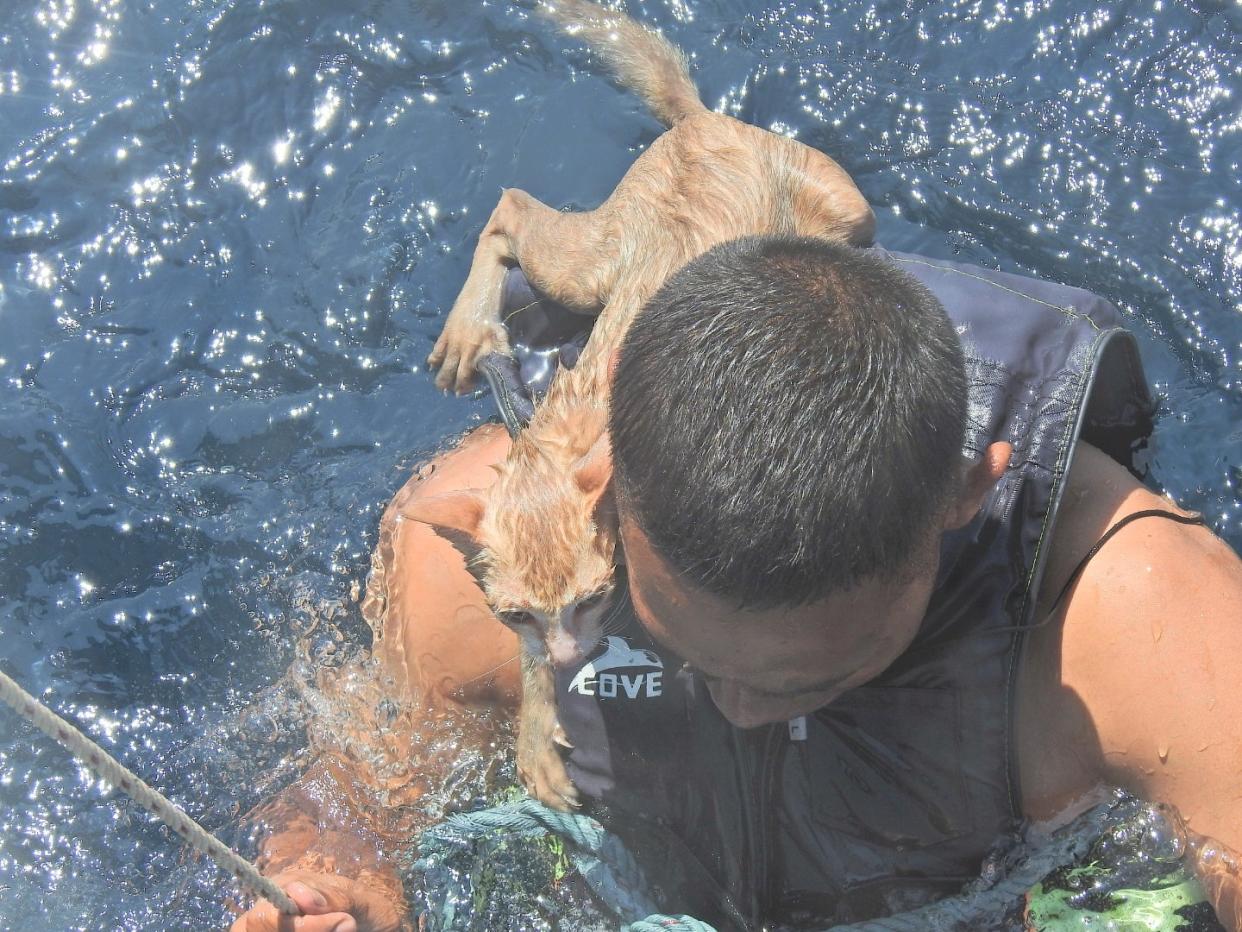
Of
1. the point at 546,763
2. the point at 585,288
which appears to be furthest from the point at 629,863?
the point at 585,288

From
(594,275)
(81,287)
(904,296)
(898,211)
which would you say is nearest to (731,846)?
(904,296)

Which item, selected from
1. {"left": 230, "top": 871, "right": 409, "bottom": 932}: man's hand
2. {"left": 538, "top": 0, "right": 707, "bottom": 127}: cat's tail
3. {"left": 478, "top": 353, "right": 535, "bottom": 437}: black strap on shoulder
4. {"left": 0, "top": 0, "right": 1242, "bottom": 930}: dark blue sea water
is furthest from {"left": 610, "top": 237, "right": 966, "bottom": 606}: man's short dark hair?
{"left": 538, "top": 0, "right": 707, "bottom": 127}: cat's tail

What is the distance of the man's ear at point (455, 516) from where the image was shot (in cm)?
336

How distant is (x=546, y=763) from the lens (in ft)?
11.0

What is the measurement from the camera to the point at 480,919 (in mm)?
3660

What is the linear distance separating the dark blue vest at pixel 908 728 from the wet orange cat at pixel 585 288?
23 cm

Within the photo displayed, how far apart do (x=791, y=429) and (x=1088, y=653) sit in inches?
46.3

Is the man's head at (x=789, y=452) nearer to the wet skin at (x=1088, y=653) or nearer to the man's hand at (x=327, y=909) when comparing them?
the wet skin at (x=1088, y=653)

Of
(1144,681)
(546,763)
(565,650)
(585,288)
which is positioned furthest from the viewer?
(585,288)

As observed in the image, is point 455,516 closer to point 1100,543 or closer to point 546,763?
point 546,763

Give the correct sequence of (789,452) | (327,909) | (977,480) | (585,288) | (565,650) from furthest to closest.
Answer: (585,288), (565,650), (327,909), (977,480), (789,452)

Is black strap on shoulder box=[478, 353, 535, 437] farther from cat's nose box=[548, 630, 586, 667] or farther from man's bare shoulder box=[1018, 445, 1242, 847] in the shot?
man's bare shoulder box=[1018, 445, 1242, 847]

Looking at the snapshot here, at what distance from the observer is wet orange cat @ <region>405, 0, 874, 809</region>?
10.8 feet

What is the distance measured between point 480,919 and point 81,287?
351 centimetres
